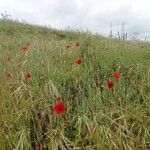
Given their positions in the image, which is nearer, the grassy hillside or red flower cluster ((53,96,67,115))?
red flower cluster ((53,96,67,115))

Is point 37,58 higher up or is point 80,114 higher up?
point 37,58

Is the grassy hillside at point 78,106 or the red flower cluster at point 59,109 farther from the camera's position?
A: the grassy hillside at point 78,106

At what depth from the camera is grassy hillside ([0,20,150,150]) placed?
9.55 ft

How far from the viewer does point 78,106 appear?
3123mm

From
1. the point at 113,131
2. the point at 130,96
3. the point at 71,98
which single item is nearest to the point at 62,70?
the point at 71,98

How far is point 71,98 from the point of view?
11.1 ft

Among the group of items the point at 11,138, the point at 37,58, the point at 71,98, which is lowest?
the point at 11,138

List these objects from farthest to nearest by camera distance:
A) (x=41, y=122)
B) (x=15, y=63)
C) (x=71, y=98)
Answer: (x=15, y=63) → (x=71, y=98) → (x=41, y=122)

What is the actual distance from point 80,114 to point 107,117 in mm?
247

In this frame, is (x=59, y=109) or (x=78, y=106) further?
(x=78, y=106)

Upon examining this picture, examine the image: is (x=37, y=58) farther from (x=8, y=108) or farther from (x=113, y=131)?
(x=113, y=131)

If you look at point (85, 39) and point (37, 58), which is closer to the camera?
point (37, 58)

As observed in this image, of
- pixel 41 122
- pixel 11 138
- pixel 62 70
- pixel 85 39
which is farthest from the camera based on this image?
pixel 85 39

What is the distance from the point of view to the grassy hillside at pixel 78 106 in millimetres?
2911
